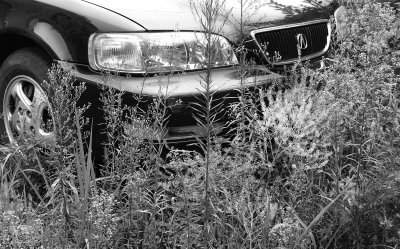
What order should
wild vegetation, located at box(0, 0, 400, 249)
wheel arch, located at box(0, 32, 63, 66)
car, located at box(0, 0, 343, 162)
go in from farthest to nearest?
wheel arch, located at box(0, 32, 63, 66), car, located at box(0, 0, 343, 162), wild vegetation, located at box(0, 0, 400, 249)

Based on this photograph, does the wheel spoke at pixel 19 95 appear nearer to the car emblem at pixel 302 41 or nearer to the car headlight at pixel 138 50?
the car headlight at pixel 138 50

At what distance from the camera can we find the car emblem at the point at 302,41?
428cm

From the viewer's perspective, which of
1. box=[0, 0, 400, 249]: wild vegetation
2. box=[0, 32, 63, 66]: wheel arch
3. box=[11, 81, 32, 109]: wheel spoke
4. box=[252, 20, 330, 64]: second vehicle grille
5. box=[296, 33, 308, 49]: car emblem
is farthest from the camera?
box=[296, 33, 308, 49]: car emblem

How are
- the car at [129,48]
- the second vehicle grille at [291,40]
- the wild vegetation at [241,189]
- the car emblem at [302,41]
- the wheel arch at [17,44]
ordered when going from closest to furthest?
the wild vegetation at [241,189] → the car at [129,48] → the wheel arch at [17,44] → the second vehicle grille at [291,40] → the car emblem at [302,41]

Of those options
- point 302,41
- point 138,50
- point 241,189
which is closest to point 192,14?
point 138,50

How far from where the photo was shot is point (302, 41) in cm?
431

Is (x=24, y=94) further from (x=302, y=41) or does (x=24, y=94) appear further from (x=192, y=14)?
(x=302, y=41)

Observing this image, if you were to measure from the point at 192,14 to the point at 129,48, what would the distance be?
1.65 ft

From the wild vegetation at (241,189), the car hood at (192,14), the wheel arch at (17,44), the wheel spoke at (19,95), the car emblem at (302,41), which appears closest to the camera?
the wild vegetation at (241,189)

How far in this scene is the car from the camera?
3570 mm

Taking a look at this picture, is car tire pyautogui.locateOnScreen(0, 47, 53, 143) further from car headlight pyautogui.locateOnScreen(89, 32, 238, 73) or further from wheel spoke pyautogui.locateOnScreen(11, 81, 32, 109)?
car headlight pyautogui.locateOnScreen(89, 32, 238, 73)

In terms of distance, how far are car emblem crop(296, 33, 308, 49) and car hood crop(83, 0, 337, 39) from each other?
10 centimetres

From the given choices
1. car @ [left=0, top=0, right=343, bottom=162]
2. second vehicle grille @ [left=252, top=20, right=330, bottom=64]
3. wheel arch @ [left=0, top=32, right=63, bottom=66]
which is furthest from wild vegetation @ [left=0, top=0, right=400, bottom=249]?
wheel arch @ [left=0, top=32, right=63, bottom=66]

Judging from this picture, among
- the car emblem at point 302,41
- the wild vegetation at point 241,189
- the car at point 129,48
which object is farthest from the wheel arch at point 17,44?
the car emblem at point 302,41
